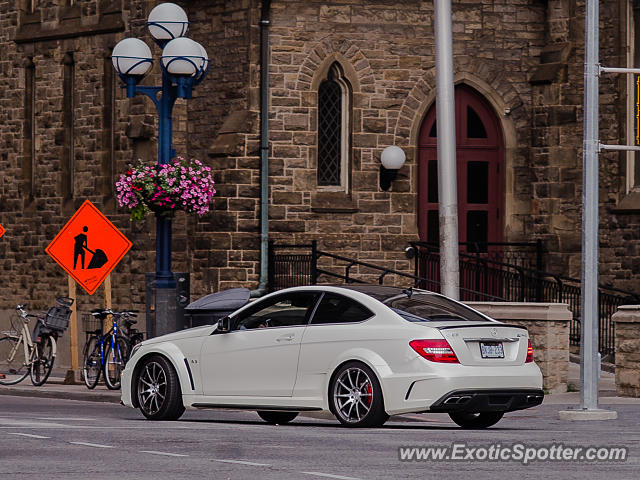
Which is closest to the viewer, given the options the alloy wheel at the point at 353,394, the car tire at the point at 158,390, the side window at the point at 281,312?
the alloy wheel at the point at 353,394

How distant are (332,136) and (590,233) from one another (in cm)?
1046

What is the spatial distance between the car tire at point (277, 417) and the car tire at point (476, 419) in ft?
5.58

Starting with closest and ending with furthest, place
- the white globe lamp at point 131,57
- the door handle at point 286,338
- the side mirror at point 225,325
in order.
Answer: the door handle at point 286,338 < the side mirror at point 225,325 < the white globe lamp at point 131,57

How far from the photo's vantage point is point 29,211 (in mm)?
30766

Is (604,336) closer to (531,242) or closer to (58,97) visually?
(531,242)

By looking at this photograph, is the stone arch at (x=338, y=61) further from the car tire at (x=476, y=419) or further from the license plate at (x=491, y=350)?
the license plate at (x=491, y=350)

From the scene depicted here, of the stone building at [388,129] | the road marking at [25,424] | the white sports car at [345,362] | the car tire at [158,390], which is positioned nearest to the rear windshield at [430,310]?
the white sports car at [345,362]

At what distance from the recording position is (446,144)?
18.0 meters

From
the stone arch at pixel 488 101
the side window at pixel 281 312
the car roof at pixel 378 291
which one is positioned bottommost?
the side window at pixel 281 312

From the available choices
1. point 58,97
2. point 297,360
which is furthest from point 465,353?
point 58,97

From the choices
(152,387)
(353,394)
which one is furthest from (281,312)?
(152,387)

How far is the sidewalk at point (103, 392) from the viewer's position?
19469 millimetres

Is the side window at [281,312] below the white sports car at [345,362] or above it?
above

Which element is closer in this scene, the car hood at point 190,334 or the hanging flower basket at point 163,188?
the car hood at point 190,334
